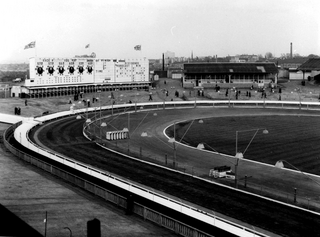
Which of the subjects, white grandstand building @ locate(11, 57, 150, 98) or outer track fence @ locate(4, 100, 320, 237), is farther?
white grandstand building @ locate(11, 57, 150, 98)

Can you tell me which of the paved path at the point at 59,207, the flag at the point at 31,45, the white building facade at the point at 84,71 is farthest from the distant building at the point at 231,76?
the paved path at the point at 59,207

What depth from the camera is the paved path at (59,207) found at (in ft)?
74.8

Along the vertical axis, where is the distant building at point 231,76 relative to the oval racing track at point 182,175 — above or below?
above

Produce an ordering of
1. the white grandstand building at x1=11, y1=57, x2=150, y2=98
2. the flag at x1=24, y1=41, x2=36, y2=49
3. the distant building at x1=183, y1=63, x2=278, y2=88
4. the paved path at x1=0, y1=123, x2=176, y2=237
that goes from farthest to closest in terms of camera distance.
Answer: the distant building at x1=183, y1=63, x2=278, y2=88, the white grandstand building at x1=11, y1=57, x2=150, y2=98, the flag at x1=24, y1=41, x2=36, y2=49, the paved path at x1=0, y1=123, x2=176, y2=237

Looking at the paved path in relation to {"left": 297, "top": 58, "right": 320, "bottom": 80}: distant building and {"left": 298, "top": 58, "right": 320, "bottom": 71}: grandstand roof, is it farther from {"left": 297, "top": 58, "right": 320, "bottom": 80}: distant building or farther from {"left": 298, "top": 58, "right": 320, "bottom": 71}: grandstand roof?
{"left": 298, "top": 58, "right": 320, "bottom": 71}: grandstand roof

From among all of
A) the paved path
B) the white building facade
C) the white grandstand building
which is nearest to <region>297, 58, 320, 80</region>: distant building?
the white grandstand building

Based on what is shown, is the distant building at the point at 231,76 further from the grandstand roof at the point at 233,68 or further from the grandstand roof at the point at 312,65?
the grandstand roof at the point at 312,65

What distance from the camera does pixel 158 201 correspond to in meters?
25.5

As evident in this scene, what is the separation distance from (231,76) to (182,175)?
79.4 m

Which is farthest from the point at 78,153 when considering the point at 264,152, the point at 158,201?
the point at 158,201

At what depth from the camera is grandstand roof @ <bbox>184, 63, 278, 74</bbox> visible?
372 ft

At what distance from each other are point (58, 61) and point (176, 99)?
26251 millimetres

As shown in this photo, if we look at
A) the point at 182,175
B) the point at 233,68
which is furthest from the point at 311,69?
the point at 182,175

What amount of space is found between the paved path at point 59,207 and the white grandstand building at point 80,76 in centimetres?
5852
